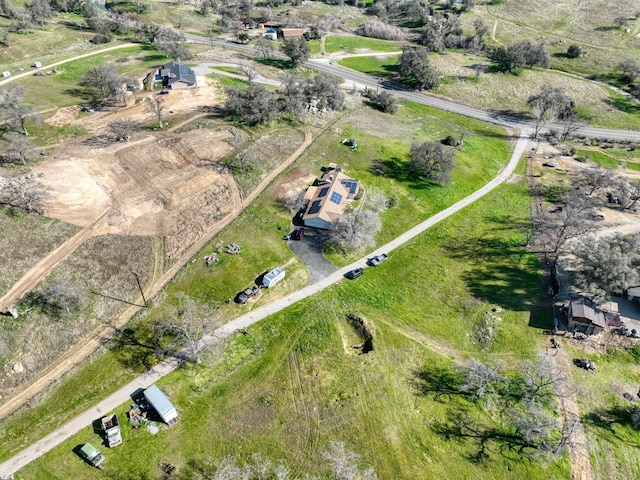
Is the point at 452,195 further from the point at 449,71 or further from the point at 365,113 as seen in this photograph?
the point at 449,71

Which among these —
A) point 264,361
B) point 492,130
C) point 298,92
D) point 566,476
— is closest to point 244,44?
point 298,92

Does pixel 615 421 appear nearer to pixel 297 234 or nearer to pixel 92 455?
pixel 297 234

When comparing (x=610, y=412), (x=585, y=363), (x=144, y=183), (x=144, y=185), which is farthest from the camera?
(x=144, y=183)

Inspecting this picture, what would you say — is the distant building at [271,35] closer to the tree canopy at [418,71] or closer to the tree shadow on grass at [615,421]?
the tree canopy at [418,71]

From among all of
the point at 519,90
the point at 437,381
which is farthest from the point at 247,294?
the point at 519,90

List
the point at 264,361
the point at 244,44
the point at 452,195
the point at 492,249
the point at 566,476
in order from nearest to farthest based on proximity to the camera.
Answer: the point at 566,476, the point at 264,361, the point at 492,249, the point at 452,195, the point at 244,44

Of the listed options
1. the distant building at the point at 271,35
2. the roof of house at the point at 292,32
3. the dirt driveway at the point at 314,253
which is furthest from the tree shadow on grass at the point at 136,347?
the roof of house at the point at 292,32
